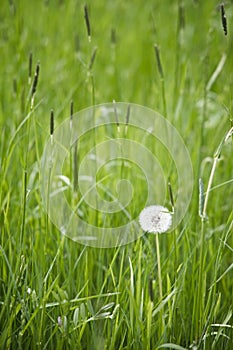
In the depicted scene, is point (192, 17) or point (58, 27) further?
point (192, 17)

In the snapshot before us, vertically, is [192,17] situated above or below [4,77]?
above

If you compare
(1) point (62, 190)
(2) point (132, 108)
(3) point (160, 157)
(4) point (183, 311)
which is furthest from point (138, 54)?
(4) point (183, 311)

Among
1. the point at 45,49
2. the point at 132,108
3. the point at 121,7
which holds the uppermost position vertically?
the point at 121,7

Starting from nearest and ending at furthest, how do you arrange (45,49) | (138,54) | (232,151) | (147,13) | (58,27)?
1. (232,151)
2. (45,49)
3. (58,27)
4. (138,54)
5. (147,13)

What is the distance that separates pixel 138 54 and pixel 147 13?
47 cm

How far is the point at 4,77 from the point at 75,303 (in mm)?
1337

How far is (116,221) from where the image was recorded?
62.7 inches

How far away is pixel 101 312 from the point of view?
1.31 m

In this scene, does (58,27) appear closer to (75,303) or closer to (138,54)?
(138,54)

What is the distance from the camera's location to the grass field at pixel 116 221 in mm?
1200

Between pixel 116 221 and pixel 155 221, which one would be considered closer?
pixel 155 221

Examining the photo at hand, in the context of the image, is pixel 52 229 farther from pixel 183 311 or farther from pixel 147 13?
pixel 147 13

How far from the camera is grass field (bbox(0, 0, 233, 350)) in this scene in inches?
47.3

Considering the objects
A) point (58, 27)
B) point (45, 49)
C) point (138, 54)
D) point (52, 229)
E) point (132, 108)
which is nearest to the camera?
point (52, 229)
